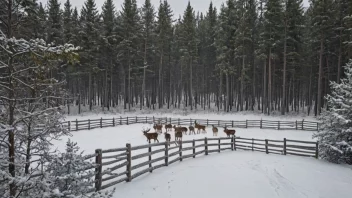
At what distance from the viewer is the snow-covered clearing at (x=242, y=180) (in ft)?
28.4

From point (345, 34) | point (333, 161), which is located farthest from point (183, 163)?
point (345, 34)

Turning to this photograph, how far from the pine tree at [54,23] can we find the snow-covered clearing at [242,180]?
108 ft

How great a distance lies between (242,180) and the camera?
10.0 meters

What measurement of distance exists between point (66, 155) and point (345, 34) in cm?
3255

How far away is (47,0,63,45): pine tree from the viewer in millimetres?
36844

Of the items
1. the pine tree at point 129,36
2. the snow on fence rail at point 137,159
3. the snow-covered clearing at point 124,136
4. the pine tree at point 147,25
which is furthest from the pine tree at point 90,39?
the snow on fence rail at point 137,159

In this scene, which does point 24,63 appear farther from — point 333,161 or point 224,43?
point 224,43

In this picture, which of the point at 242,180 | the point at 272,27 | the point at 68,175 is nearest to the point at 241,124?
the point at 272,27

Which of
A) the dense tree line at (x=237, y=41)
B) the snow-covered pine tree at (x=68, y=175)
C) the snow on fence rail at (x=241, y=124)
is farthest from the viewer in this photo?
the dense tree line at (x=237, y=41)

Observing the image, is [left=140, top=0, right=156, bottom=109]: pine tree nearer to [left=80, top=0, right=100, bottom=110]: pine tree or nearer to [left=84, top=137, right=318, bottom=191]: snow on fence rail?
[left=80, top=0, right=100, bottom=110]: pine tree

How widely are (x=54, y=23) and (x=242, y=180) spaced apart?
3756 cm

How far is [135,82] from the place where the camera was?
50531 millimetres

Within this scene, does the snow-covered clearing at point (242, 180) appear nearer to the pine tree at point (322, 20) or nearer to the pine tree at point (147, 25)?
the pine tree at point (322, 20)

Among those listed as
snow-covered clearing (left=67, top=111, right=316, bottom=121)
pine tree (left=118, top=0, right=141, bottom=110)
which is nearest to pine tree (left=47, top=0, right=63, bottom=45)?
pine tree (left=118, top=0, right=141, bottom=110)
